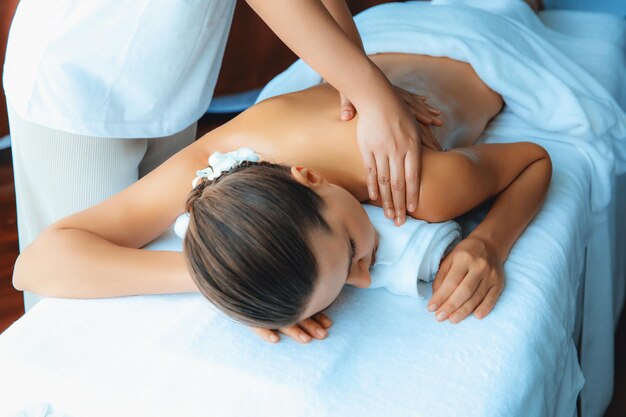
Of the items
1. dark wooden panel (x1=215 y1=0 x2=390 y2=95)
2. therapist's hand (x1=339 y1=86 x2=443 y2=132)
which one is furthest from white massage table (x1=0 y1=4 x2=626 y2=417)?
dark wooden panel (x1=215 y1=0 x2=390 y2=95)

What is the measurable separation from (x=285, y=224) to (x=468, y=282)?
312 millimetres

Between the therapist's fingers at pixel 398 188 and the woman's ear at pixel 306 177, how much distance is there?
5.1 inches

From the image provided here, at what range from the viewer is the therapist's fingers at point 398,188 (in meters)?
1.14

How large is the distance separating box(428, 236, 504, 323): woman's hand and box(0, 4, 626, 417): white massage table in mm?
18

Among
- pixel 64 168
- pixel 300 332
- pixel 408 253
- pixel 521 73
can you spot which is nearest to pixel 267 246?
pixel 300 332

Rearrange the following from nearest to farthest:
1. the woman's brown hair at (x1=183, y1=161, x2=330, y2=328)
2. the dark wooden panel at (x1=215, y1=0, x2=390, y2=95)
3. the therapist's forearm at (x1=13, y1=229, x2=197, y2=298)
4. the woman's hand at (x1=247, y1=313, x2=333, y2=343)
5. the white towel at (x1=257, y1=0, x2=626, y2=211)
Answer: the woman's brown hair at (x1=183, y1=161, x2=330, y2=328)
the woman's hand at (x1=247, y1=313, x2=333, y2=343)
the therapist's forearm at (x1=13, y1=229, x2=197, y2=298)
the white towel at (x1=257, y1=0, x2=626, y2=211)
the dark wooden panel at (x1=215, y1=0, x2=390, y2=95)

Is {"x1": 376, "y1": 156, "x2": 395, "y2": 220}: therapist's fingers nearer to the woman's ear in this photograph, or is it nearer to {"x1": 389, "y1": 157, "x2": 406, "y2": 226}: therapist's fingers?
{"x1": 389, "y1": 157, "x2": 406, "y2": 226}: therapist's fingers

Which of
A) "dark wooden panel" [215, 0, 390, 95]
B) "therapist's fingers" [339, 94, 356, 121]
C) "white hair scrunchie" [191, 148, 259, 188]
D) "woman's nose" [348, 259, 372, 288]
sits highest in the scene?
"white hair scrunchie" [191, 148, 259, 188]

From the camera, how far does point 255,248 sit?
2.94 ft

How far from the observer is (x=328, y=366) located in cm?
96

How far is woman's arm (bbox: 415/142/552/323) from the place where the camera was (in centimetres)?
107

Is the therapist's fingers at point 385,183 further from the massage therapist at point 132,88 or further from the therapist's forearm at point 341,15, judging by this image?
the therapist's forearm at point 341,15

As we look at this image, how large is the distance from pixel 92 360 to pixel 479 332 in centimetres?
53

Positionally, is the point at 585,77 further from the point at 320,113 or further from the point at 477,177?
the point at 320,113
